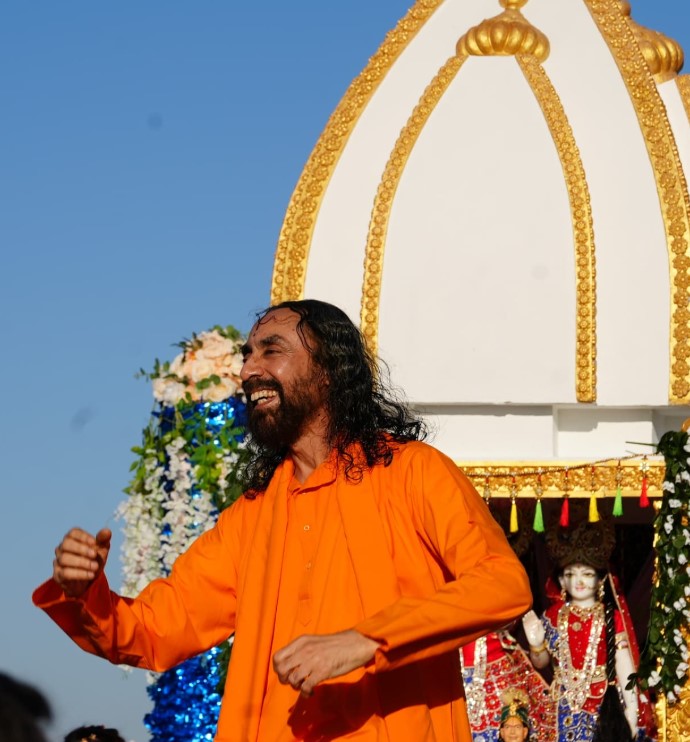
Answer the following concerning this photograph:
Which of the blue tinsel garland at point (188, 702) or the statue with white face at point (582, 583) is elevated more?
the statue with white face at point (582, 583)

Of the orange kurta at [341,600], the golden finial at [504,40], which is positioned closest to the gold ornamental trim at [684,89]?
the golden finial at [504,40]

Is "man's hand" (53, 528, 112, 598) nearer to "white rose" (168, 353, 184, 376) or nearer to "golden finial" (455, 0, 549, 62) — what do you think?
"white rose" (168, 353, 184, 376)

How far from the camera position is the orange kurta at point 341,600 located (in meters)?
4.32

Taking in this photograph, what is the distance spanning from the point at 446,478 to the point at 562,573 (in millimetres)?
5384

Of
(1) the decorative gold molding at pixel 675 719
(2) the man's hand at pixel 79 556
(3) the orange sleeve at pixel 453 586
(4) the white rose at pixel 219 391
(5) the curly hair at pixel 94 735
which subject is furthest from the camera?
(4) the white rose at pixel 219 391

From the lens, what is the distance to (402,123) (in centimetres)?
1062

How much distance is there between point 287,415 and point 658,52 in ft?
22.0

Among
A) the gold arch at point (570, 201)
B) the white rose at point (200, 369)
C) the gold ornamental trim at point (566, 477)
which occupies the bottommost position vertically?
the gold ornamental trim at point (566, 477)

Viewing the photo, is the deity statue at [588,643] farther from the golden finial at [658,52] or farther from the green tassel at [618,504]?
the golden finial at [658,52]

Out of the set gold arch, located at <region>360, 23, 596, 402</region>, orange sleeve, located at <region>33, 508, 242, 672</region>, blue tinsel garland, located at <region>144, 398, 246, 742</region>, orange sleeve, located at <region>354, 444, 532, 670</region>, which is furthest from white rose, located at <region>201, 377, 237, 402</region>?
orange sleeve, located at <region>354, 444, 532, 670</region>

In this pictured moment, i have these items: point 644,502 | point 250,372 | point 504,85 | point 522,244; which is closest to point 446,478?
point 250,372

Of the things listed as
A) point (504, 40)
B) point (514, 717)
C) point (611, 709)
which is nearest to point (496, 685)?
point (514, 717)

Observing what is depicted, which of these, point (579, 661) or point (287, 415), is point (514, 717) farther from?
point (287, 415)

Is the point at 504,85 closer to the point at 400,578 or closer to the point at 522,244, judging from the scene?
the point at 522,244
